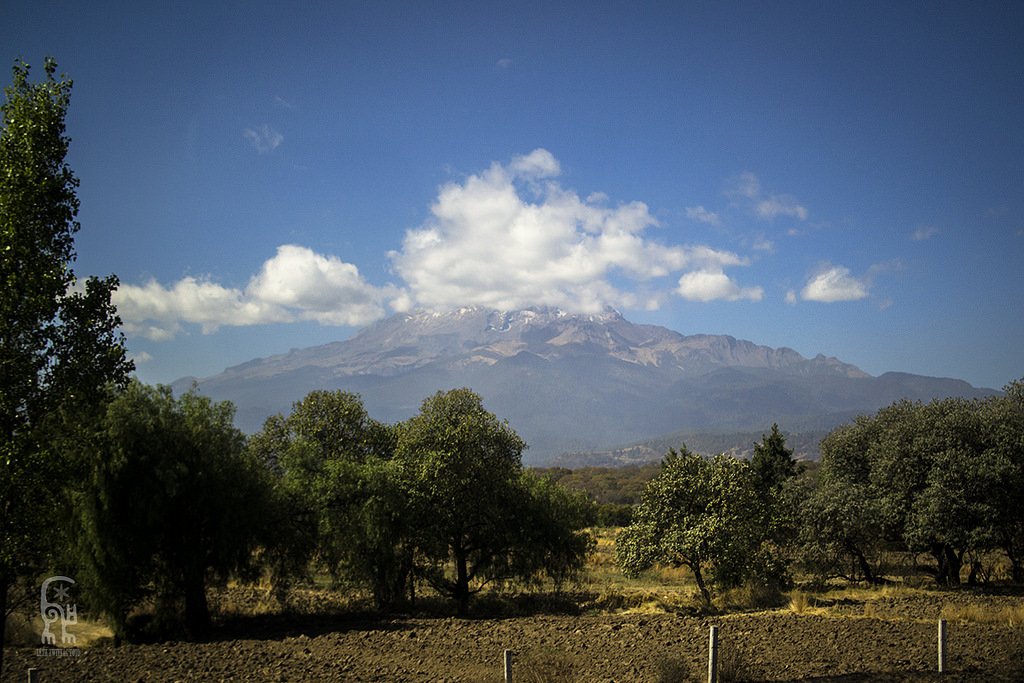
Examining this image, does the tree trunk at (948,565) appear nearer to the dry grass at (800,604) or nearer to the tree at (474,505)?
the dry grass at (800,604)

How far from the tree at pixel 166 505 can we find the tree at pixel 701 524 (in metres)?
15.2

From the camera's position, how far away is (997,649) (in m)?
12.6

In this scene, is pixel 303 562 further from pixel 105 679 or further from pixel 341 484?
pixel 105 679

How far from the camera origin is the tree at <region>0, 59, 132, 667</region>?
31.4 ft

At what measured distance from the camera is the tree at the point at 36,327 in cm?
959

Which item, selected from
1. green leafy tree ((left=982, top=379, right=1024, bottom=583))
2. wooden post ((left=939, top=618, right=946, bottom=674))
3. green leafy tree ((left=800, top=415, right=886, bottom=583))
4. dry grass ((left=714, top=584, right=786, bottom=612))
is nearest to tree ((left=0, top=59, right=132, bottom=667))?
wooden post ((left=939, top=618, right=946, bottom=674))

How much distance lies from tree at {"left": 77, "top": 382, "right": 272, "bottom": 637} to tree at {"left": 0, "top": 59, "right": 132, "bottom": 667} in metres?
5.64

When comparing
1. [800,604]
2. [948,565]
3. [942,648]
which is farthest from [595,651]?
[948,565]

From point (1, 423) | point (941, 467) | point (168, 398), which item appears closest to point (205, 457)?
point (168, 398)

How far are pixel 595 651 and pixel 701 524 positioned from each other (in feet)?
29.1

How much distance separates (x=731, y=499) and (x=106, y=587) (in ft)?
72.4

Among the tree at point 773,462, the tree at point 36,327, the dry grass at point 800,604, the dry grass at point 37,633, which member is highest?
the tree at point 36,327

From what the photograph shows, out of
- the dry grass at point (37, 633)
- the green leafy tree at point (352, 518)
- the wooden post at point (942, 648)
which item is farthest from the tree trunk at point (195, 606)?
the wooden post at point (942, 648)

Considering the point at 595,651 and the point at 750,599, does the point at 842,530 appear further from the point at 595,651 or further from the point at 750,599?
the point at 595,651
